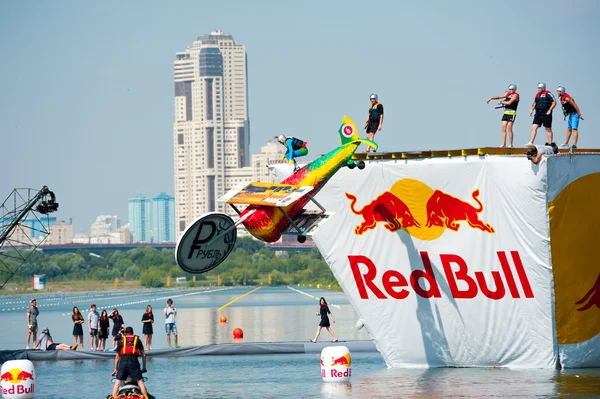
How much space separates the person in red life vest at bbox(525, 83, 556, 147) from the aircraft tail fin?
6565 mm

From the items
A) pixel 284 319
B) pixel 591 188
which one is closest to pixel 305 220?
pixel 591 188

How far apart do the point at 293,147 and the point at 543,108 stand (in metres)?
9.15

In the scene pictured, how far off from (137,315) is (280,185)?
54667 millimetres

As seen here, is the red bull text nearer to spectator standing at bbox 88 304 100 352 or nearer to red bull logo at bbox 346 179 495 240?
red bull logo at bbox 346 179 495 240

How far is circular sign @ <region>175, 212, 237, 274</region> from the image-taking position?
30.5 m

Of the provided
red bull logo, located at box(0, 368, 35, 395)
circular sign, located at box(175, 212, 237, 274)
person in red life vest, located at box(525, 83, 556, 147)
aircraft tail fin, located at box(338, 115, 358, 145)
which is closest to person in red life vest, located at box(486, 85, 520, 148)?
person in red life vest, located at box(525, 83, 556, 147)

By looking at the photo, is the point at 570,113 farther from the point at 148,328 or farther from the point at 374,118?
the point at 148,328

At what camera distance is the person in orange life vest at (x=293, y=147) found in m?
34.3

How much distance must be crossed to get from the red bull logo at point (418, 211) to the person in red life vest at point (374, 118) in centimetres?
212

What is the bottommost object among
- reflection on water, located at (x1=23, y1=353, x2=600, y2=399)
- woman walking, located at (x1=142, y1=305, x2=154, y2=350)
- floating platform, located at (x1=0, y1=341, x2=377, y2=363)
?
reflection on water, located at (x1=23, y1=353, x2=600, y2=399)

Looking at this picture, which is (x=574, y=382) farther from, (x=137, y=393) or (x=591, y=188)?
(x=137, y=393)

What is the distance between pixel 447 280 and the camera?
126 feet

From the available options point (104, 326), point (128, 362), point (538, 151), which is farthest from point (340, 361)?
point (104, 326)

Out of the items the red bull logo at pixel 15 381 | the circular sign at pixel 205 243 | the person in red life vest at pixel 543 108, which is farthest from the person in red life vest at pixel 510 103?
the red bull logo at pixel 15 381
